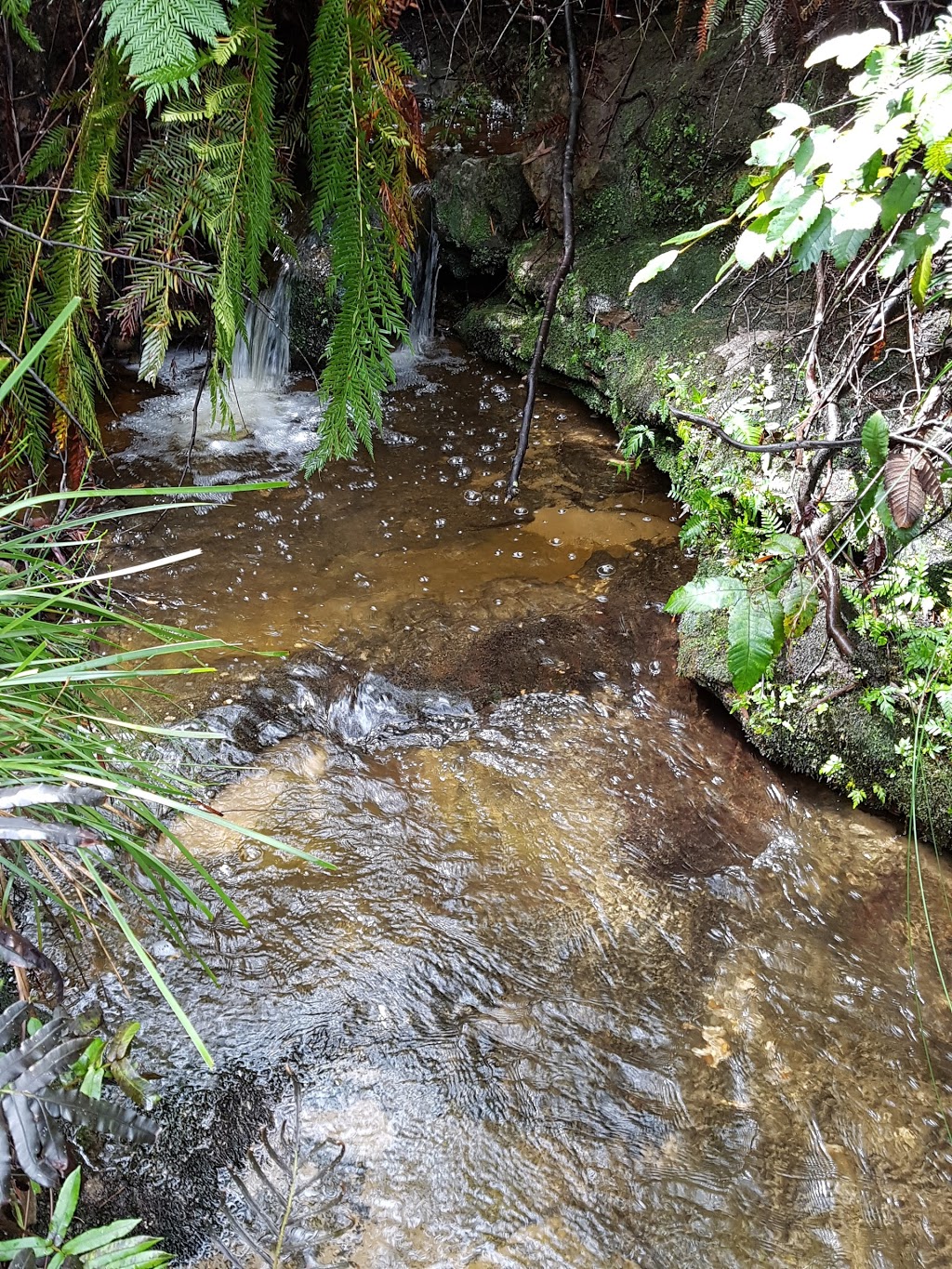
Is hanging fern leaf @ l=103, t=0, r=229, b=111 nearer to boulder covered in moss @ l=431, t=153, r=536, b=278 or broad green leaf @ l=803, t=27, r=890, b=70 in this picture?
broad green leaf @ l=803, t=27, r=890, b=70

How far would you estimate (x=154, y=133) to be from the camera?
2.76 metres

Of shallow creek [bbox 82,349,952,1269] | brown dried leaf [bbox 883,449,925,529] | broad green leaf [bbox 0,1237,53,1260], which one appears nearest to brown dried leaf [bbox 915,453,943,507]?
brown dried leaf [bbox 883,449,925,529]

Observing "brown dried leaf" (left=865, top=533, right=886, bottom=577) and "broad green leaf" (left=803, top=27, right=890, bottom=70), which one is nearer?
"broad green leaf" (left=803, top=27, right=890, bottom=70)

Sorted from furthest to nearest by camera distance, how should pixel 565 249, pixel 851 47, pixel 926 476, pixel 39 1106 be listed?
pixel 565 249
pixel 926 476
pixel 851 47
pixel 39 1106

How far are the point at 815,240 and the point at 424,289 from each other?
3556mm

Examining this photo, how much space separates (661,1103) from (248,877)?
1056mm

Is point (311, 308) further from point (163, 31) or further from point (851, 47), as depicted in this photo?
point (851, 47)

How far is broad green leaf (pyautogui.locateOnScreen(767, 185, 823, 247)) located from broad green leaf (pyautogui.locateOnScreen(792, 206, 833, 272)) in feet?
0.08

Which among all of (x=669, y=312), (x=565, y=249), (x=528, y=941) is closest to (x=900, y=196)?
(x=565, y=249)

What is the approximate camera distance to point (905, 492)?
156 cm

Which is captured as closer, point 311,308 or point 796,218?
point 796,218

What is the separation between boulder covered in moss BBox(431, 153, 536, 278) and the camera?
457cm

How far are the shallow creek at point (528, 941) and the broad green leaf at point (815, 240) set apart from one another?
4.69 ft

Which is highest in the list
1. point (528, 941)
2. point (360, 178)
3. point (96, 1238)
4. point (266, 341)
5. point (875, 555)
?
point (360, 178)
